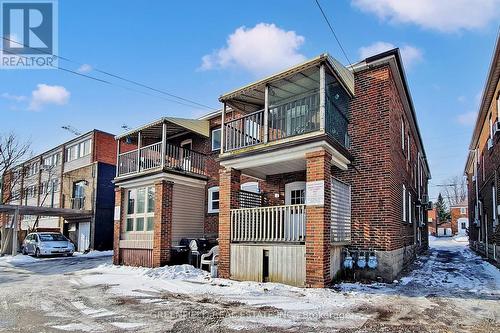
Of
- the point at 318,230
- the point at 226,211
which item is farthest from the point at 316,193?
the point at 226,211

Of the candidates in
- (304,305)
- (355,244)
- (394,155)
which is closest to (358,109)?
(394,155)

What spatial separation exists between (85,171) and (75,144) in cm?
391

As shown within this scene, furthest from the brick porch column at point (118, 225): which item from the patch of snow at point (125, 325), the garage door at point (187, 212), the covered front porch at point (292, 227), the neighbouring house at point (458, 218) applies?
the neighbouring house at point (458, 218)

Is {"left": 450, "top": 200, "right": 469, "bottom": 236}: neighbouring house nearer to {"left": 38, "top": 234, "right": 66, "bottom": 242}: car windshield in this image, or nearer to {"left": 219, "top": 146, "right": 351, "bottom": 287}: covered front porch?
{"left": 219, "top": 146, "right": 351, "bottom": 287}: covered front porch

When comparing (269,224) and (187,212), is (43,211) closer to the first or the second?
(187,212)

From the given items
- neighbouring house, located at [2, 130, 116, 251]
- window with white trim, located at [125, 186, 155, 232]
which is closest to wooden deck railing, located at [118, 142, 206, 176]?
window with white trim, located at [125, 186, 155, 232]

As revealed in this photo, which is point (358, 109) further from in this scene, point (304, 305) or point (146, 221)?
point (146, 221)

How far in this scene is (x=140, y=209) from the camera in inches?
627

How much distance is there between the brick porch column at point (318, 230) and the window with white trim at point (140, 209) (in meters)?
8.02

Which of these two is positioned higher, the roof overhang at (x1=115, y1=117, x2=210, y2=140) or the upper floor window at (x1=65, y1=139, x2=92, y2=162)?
the upper floor window at (x1=65, y1=139, x2=92, y2=162)

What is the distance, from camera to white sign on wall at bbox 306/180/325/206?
373 inches

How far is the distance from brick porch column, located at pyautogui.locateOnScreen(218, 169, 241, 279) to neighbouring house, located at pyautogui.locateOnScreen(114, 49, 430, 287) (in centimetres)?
3

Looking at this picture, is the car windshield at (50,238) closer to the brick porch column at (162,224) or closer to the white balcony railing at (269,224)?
the brick porch column at (162,224)

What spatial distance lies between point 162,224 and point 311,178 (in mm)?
7216
